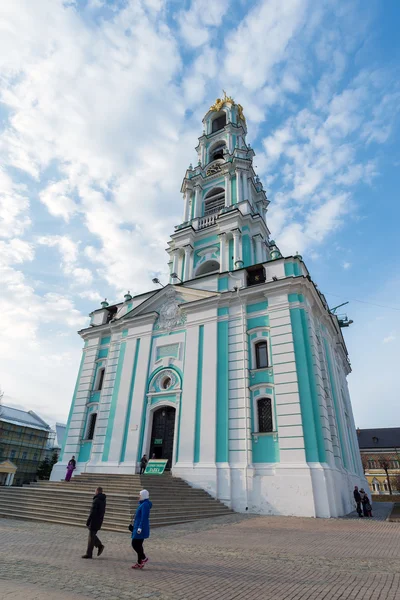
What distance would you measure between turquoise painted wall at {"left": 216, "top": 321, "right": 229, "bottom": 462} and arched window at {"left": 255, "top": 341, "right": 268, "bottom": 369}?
71.9 inches

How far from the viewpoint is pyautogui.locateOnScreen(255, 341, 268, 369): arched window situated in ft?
65.4

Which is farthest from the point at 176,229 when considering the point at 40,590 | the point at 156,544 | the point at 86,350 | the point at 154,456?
the point at 40,590

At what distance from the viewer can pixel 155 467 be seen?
18266 mm

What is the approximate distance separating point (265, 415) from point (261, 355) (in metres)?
3.37

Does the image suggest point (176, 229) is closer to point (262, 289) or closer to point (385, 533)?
point (262, 289)

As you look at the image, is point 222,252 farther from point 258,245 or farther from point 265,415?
point 265,415

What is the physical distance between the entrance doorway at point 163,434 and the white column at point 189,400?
1.62 meters

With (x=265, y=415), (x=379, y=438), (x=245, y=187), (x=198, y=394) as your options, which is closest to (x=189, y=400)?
(x=198, y=394)

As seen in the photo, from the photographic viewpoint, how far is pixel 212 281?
2405 cm

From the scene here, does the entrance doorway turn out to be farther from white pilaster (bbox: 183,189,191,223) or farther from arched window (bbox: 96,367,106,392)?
white pilaster (bbox: 183,189,191,223)

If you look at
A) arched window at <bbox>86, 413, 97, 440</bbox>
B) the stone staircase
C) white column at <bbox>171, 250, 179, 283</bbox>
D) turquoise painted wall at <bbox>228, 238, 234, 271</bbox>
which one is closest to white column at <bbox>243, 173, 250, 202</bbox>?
turquoise painted wall at <bbox>228, 238, 234, 271</bbox>

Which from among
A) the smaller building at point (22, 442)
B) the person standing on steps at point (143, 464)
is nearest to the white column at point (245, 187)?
the person standing on steps at point (143, 464)

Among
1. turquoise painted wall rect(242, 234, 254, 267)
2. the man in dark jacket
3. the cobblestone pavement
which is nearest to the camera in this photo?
the cobblestone pavement

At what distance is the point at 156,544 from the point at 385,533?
7.18 metres
